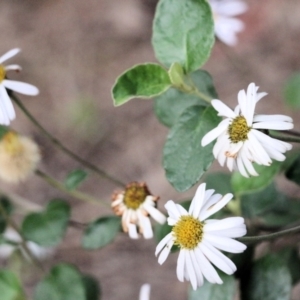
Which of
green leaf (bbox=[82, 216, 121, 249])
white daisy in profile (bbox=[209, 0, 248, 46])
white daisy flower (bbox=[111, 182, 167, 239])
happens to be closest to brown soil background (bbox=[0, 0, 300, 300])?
white daisy in profile (bbox=[209, 0, 248, 46])

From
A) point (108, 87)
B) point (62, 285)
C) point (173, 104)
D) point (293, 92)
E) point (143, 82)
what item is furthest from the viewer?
point (108, 87)

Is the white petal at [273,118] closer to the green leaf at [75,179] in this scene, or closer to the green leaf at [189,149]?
the green leaf at [189,149]

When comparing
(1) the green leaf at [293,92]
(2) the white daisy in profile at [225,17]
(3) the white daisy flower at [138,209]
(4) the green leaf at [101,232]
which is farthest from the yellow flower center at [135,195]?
(1) the green leaf at [293,92]

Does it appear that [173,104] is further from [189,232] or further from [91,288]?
[91,288]

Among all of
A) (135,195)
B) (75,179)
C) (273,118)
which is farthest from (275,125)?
(75,179)

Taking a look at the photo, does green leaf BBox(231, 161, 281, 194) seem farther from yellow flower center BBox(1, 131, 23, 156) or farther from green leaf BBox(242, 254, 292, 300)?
yellow flower center BBox(1, 131, 23, 156)
